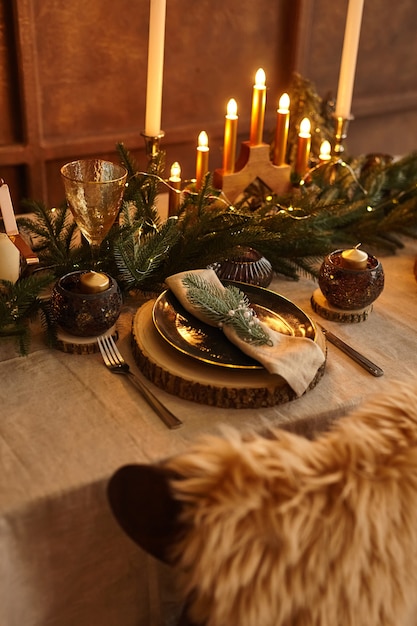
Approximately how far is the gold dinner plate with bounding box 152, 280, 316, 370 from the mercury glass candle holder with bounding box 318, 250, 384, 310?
0.07m

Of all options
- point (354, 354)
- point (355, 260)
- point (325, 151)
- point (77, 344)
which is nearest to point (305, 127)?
point (325, 151)

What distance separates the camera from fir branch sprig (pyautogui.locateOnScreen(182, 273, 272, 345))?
85 centimetres

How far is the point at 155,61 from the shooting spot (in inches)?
44.0

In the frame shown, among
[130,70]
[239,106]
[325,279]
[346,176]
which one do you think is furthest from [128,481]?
[239,106]

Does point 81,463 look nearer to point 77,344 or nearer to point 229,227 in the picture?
point 77,344

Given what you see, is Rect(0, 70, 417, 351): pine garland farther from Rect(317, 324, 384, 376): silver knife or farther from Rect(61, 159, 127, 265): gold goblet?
Rect(317, 324, 384, 376): silver knife

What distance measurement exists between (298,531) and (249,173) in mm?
826

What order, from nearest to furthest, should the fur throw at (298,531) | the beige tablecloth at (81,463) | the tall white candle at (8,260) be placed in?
1. the fur throw at (298,531)
2. the beige tablecloth at (81,463)
3. the tall white candle at (8,260)

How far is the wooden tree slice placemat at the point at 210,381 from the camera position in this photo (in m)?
0.81

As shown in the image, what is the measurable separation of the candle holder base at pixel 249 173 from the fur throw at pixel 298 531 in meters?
0.73

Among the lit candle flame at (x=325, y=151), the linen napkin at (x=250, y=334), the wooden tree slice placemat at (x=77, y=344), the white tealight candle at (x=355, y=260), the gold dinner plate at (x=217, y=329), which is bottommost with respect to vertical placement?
the wooden tree slice placemat at (x=77, y=344)

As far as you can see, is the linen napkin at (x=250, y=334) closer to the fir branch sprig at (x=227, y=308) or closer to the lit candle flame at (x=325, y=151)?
the fir branch sprig at (x=227, y=308)

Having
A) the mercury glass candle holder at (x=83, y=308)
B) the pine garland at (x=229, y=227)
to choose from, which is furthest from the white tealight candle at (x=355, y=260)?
the mercury glass candle holder at (x=83, y=308)

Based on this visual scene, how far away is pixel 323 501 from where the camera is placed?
1.96 ft
